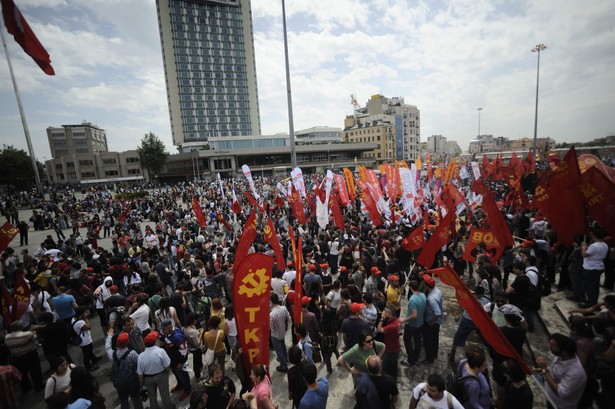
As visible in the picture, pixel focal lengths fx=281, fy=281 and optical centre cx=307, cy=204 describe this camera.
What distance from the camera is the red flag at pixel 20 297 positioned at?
5902mm

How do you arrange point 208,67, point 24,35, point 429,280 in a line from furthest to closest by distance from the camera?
point 208,67, point 429,280, point 24,35

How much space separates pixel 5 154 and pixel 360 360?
54.2 metres

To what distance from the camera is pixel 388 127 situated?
3157 inches

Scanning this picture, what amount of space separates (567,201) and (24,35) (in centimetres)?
1043

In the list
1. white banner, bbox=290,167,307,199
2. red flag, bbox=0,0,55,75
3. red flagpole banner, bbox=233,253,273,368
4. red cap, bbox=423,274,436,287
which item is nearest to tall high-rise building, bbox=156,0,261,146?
white banner, bbox=290,167,307,199

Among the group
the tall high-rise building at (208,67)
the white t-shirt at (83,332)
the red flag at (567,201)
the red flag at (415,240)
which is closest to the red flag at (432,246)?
the red flag at (415,240)

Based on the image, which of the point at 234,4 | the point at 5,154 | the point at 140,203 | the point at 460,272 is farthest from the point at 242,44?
the point at 460,272

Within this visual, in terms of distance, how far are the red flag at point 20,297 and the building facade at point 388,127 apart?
77.8 m

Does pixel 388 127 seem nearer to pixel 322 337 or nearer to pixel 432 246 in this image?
pixel 432 246

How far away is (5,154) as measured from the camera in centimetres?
3781

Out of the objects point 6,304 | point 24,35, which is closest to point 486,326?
point 24,35

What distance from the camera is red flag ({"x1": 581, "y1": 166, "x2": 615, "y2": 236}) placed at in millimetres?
5125

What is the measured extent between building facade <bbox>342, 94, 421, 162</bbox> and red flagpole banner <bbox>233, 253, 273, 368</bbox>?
77650mm

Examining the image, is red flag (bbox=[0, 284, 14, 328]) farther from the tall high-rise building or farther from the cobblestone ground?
the tall high-rise building
